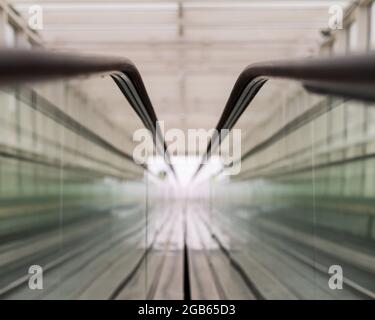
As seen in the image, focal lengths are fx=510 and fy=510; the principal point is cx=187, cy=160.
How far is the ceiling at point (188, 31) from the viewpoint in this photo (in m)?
10.6

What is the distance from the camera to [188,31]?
473 inches

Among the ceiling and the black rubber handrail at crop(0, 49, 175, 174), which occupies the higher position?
the ceiling

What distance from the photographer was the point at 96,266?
4.14 meters

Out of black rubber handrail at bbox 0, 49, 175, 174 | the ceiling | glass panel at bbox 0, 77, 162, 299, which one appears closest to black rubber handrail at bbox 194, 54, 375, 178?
black rubber handrail at bbox 0, 49, 175, 174

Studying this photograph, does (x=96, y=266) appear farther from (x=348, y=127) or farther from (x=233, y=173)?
(x=233, y=173)

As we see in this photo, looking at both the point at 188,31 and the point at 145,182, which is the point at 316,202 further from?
the point at 188,31

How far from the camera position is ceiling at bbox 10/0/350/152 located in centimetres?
1057

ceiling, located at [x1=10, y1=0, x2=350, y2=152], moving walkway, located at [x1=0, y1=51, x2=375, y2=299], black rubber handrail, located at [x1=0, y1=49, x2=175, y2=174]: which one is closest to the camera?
black rubber handrail, located at [x1=0, y1=49, x2=175, y2=174]

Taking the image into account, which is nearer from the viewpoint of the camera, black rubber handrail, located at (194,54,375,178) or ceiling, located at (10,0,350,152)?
black rubber handrail, located at (194,54,375,178)

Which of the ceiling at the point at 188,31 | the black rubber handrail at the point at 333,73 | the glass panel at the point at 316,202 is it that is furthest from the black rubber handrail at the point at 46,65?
the ceiling at the point at 188,31

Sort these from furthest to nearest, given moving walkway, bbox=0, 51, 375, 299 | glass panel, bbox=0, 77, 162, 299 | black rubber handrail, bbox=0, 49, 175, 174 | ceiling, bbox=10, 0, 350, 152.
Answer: ceiling, bbox=10, 0, 350, 152, glass panel, bbox=0, 77, 162, 299, moving walkway, bbox=0, 51, 375, 299, black rubber handrail, bbox=0, 49, 175, 174

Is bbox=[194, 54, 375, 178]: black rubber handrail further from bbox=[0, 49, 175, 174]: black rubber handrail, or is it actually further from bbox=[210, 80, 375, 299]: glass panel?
bbox=[0, 49, 175, 174]: black rubber handrail

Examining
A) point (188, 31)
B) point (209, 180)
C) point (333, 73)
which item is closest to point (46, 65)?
point (333, 73)
